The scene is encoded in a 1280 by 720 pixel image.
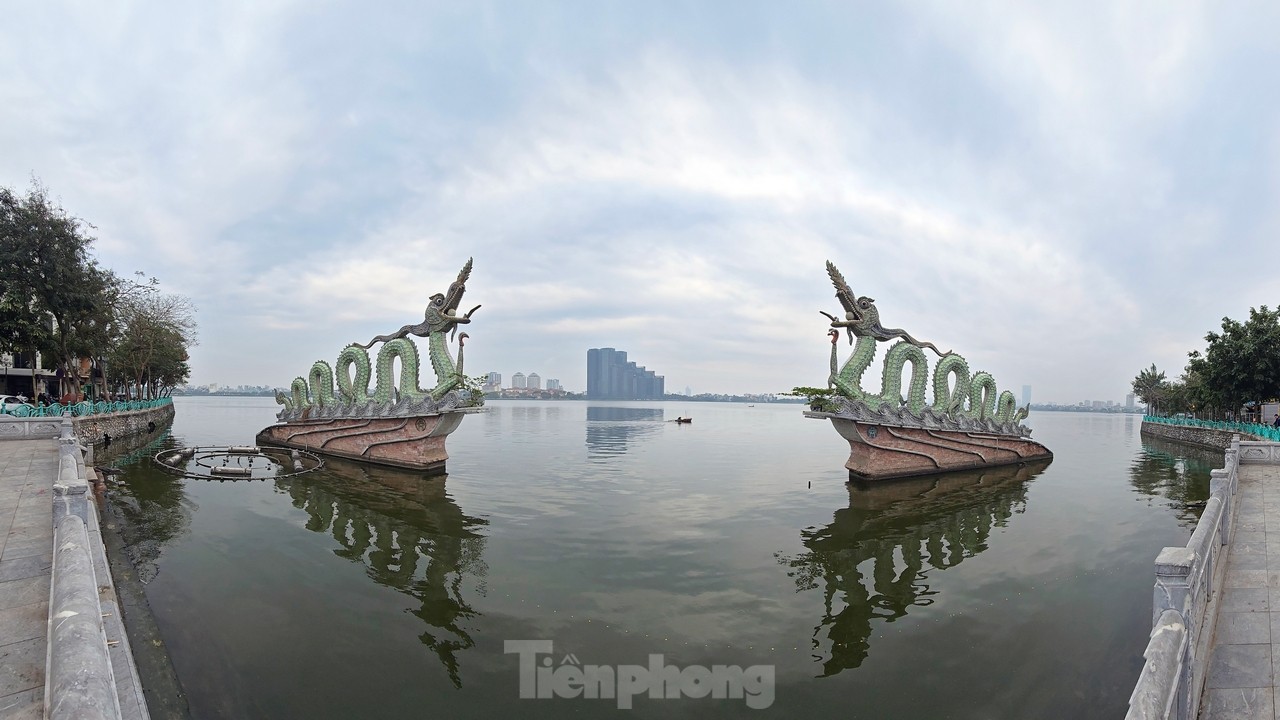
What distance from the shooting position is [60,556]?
481cm

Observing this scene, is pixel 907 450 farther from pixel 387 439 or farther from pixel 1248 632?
pixel 387 439

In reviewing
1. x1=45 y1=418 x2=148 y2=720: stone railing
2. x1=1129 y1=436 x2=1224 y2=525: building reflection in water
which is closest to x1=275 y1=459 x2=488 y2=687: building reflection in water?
x1=45 y1=418 x2=148 y2=720: stone railing

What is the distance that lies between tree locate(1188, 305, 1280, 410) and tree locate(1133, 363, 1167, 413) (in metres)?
43.8

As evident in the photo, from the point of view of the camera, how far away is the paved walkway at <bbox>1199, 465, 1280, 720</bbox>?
4.75 m

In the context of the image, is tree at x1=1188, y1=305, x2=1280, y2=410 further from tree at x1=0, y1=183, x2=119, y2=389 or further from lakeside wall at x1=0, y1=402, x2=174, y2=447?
tree at x1=0, y1=183, x2=119, y2=389

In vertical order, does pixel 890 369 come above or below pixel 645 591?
above

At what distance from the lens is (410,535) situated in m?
13.0

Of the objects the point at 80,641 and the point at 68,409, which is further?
the point at 68,409

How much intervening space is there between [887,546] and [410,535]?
35.5 ft

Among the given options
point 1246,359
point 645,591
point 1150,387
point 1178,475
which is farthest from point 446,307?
point 1150,387

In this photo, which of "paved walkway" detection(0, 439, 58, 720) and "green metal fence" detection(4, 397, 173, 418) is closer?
"paved walkway" detection(0, 439, 58, 720)

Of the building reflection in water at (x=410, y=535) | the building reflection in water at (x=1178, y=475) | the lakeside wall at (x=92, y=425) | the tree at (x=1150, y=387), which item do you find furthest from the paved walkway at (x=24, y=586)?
the tree at (x=1150, y=387)

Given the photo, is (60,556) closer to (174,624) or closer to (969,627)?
(174,624)

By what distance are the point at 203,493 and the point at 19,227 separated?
1634 cm
